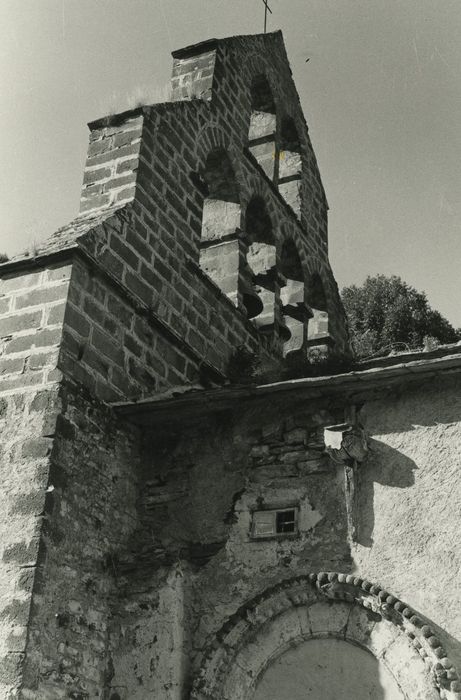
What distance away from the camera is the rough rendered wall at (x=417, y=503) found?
5.88m

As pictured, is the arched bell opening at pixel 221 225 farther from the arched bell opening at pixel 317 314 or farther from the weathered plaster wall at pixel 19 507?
the weathered plaster wall at pixel 19 507

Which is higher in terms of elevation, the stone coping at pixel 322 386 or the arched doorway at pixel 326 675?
the stone coping at pixel 322 386

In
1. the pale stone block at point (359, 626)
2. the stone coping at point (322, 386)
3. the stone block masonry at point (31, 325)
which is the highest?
the stone block masonry at point (31, 325)

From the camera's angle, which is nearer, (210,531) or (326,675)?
(326,675)

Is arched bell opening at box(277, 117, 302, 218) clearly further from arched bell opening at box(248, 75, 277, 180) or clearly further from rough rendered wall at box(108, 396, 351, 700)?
rough rendered wall at box(108, 396, 351, 700)

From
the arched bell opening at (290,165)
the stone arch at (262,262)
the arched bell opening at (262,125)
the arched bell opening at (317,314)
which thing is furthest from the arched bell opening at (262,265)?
the arched bell opening at (290,165)

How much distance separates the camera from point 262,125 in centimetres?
1201

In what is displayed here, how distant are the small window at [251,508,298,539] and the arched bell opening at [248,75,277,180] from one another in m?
6.04

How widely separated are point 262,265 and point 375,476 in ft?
15.7

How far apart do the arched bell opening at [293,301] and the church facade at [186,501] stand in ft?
9.96

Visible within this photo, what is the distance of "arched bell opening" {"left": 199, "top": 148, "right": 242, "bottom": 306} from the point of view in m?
9.95

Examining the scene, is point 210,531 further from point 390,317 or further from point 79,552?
point 390,317

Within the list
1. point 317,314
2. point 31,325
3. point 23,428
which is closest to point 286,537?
point 23,428

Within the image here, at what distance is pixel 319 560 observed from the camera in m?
6.36
